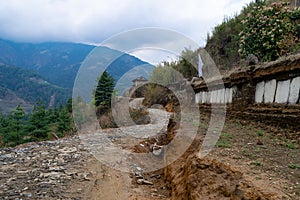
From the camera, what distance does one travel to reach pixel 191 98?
11.8 meters

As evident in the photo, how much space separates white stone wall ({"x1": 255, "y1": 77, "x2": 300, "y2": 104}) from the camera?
419cm

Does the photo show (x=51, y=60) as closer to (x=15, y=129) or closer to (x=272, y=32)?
(x=15, y=129)

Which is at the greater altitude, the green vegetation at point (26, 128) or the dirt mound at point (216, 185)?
the dirt mound at point (216, 185)

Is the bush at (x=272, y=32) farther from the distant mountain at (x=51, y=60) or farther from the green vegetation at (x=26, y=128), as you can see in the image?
the distant mountain at (x=51, y=60)

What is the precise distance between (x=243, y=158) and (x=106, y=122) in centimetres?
1274

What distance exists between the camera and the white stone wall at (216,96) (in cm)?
698

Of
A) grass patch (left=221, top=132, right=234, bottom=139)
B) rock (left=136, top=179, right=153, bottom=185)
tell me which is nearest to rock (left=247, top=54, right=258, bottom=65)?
grass patch (left=221, top=132, right=234, bottom=139)

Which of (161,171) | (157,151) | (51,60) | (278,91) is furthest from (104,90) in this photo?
(51,60)

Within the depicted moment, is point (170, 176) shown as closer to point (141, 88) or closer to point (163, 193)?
point (163, 193)

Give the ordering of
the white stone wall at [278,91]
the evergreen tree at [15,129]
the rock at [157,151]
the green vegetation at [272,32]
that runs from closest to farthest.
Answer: the white stone wall at [278,91] → the rock at [157,151] → the green vegetation at [272,32] → the evergreen tree at [15,129]

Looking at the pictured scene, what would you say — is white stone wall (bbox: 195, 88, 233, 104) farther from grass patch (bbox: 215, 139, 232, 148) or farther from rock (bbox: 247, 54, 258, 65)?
grass patch (bbox: 215, 139, 232, 148)

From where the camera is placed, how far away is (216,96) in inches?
318

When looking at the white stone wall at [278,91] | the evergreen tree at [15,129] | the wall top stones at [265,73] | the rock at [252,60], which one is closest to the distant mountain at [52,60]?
the evergreen tree at [15,129]

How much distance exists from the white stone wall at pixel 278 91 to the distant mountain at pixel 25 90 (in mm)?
55105
